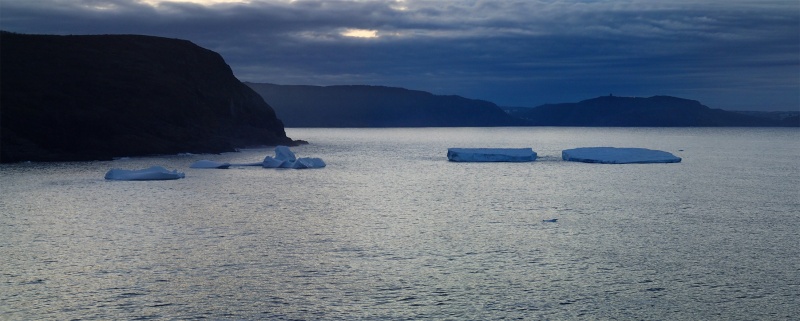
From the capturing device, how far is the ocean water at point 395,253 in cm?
1085

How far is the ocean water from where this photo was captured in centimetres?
1085

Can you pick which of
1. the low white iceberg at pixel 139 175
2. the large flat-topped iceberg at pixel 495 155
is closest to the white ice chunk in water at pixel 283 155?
the low white iceberg at pixel 139 175

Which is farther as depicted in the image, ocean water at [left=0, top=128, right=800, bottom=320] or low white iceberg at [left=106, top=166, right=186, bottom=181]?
low white iceberg at [left=106, top=166, right=186, bottom=181]

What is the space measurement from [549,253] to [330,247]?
4.40 meters

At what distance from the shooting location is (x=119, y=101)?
62438mm

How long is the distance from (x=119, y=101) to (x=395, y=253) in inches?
2090

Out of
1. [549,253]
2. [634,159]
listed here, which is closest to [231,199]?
[549,253]

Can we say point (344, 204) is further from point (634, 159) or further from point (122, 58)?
point (122, 58)

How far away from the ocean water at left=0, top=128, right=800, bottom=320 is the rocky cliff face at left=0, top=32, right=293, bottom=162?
958 inches

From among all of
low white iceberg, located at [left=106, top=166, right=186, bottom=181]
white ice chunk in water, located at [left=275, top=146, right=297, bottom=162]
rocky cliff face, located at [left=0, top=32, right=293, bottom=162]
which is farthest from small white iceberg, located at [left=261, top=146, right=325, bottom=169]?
rocky cliff face, located at [left=0, top=32, right=293, bottom=162]

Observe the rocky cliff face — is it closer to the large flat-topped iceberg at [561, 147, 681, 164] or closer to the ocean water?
the ocean water

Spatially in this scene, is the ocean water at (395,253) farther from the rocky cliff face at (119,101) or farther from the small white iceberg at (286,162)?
the rocky cliff face at (119,101)

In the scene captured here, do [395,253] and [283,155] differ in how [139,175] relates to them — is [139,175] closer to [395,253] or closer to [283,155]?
[283,155]

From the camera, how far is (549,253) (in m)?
15.1
